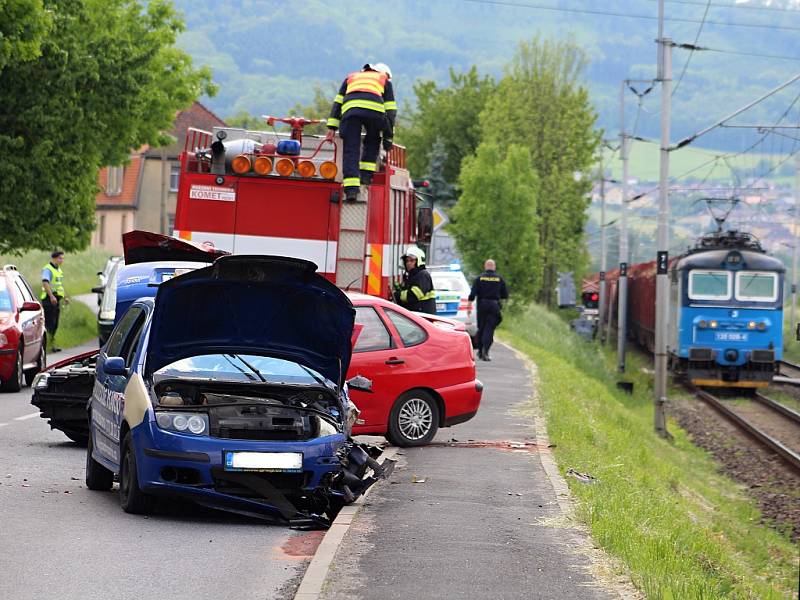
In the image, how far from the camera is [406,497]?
1173 centimetres

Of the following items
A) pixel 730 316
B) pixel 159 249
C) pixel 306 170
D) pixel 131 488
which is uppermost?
pixel 306 170

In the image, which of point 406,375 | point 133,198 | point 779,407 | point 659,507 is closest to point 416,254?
point 406,375

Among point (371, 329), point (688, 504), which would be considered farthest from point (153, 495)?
point (688, 504)

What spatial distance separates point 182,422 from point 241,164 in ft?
25.9

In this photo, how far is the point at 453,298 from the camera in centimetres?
3628

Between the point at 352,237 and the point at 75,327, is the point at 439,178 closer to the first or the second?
the point at 75,327

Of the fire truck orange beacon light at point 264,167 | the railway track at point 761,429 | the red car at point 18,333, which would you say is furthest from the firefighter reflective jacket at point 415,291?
the railway track at point 761,429

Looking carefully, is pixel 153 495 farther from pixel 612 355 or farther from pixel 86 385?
pixel 612 355

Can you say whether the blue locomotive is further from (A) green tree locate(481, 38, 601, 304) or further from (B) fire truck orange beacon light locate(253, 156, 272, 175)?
→ (A) green tree locate(481, 38, 601, 304)

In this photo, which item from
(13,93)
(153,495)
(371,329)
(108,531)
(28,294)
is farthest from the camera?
(13,93)

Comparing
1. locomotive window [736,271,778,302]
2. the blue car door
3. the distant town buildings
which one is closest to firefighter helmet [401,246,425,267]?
the blue car door

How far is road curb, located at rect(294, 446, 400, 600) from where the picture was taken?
319 inches

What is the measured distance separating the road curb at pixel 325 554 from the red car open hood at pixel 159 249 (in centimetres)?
432

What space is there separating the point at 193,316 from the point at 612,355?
4528 centimetres
